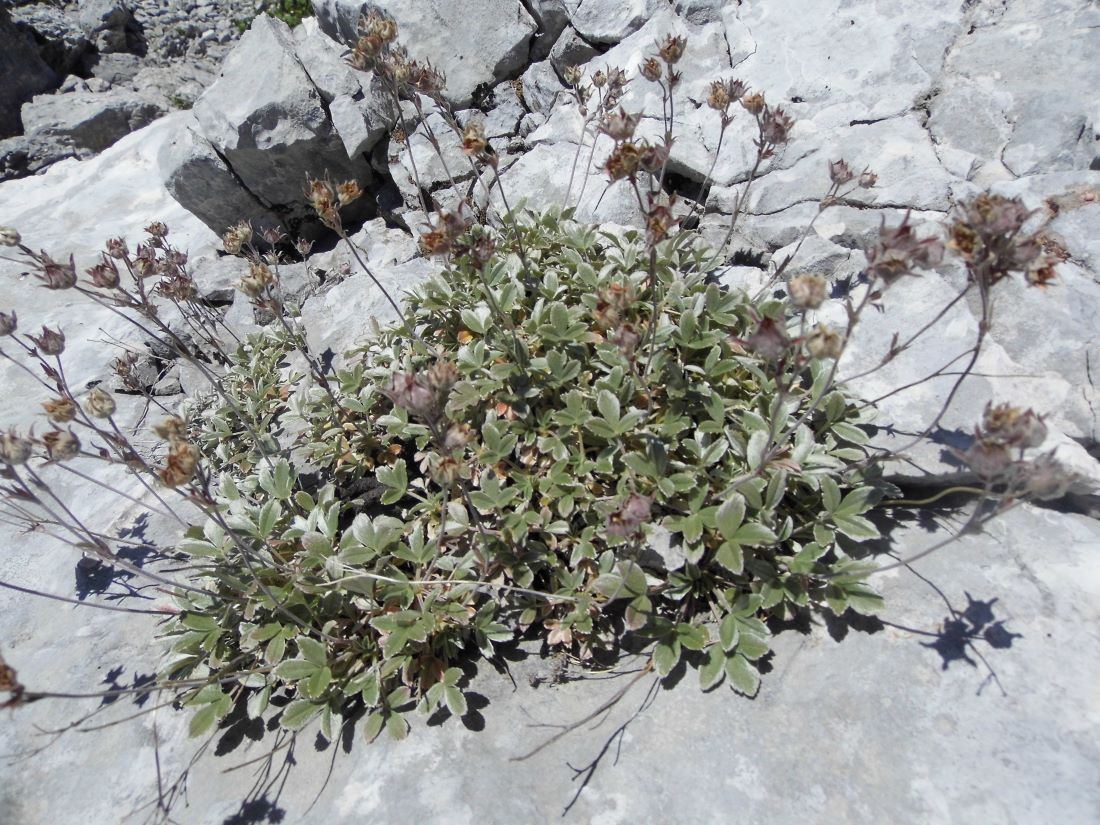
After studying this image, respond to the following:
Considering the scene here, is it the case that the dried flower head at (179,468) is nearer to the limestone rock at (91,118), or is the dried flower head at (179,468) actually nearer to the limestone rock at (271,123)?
the limestone rock at (271,123)

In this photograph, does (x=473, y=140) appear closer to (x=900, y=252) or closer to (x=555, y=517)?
Answer: (x=555, y=517)

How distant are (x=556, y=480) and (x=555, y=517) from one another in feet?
0.59

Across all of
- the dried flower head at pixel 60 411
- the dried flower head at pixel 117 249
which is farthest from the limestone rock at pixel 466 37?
the dried flower head at pixel 60 411

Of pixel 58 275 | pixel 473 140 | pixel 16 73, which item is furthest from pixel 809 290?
pixel 16 73

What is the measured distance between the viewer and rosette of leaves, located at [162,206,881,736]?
258 cm

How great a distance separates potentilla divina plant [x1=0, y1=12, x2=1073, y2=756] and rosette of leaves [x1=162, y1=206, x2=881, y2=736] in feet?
0.04

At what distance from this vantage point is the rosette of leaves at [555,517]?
2.58 meters

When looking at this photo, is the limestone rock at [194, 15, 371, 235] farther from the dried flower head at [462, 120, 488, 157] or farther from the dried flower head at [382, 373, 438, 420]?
the dried flower head at [382, 373, 438, 420]

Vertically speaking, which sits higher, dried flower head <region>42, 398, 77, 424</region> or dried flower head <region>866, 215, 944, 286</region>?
dried flower head <region>866, 215, 944, 286</region>

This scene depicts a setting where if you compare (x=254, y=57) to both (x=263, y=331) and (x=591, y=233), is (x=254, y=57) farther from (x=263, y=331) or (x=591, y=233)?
(x=591, y=233)

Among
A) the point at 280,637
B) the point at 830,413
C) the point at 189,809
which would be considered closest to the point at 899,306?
the point at 830,413

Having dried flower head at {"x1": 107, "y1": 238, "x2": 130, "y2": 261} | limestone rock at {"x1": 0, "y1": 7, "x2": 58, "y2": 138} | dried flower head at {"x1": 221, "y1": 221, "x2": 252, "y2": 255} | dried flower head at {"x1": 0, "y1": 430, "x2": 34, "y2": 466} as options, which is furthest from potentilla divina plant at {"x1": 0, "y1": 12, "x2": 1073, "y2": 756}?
limestone rock at {"x1": 0, "y1": 7, "x2": 58, "y2": 138}

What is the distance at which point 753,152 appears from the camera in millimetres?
4367

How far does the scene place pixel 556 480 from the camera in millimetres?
2939
